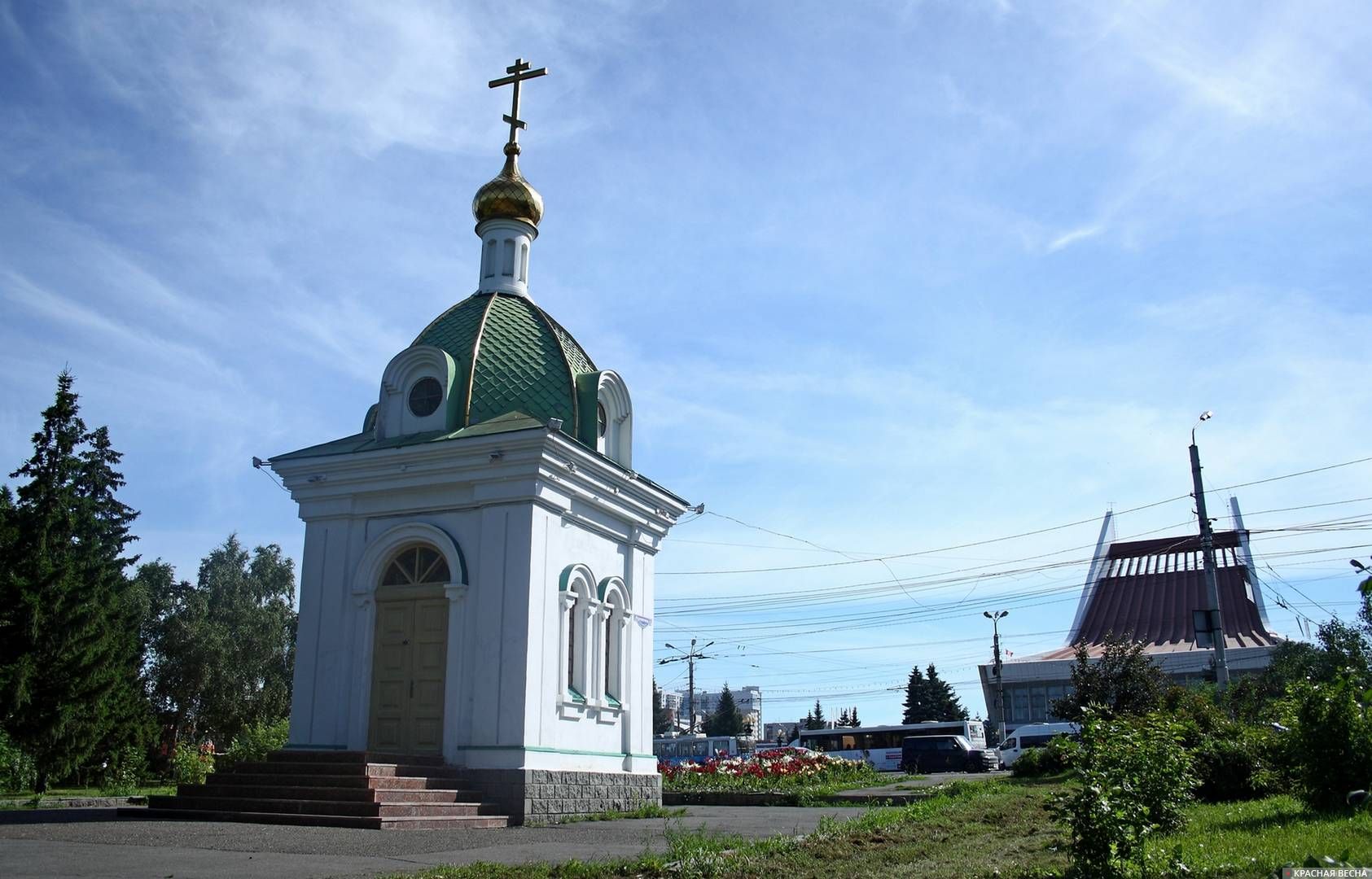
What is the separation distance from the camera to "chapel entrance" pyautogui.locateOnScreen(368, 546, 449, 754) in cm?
1445

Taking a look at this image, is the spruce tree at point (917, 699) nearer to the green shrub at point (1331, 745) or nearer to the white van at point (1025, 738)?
the white van at point (1025, 738)

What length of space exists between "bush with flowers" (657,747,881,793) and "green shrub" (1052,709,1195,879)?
12281 millimetres

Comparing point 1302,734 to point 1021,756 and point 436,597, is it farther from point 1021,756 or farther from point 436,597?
point 1021,756

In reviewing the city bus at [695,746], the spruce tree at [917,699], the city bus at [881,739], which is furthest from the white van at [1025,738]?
the spruce tree at [917,699]

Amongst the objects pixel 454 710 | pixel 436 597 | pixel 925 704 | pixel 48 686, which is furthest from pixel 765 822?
pixel 925 704

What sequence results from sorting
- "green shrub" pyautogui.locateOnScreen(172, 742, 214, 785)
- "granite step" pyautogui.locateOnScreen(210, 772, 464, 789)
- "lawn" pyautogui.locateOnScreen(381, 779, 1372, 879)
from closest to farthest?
1. "lawn" pyautogui.locateOnScreen(381, 779, 1372, 879)
2. "granite step" pyautogui.locateOnScreen(210, 772, 464, 789)
3. "green shrub" pyautogui.locateOnScreen(172, 742, 214, 785)

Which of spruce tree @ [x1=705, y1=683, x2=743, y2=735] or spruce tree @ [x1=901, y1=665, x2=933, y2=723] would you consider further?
spruce tree @ [x1=705, y1=683, x2=743, y2=735]

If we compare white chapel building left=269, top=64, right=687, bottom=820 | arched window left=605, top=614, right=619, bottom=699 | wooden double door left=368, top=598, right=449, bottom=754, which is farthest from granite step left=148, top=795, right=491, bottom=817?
arched window left=605, top=614, right=619, bottom=699

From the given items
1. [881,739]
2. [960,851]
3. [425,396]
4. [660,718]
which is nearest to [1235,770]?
[960,851]

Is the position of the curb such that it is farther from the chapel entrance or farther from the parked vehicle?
the parked vehicle

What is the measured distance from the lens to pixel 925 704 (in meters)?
74.1

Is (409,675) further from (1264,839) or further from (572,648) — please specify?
(1264,839)

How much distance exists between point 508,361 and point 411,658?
4.54 metres

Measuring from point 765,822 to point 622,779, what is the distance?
304 centimetres
